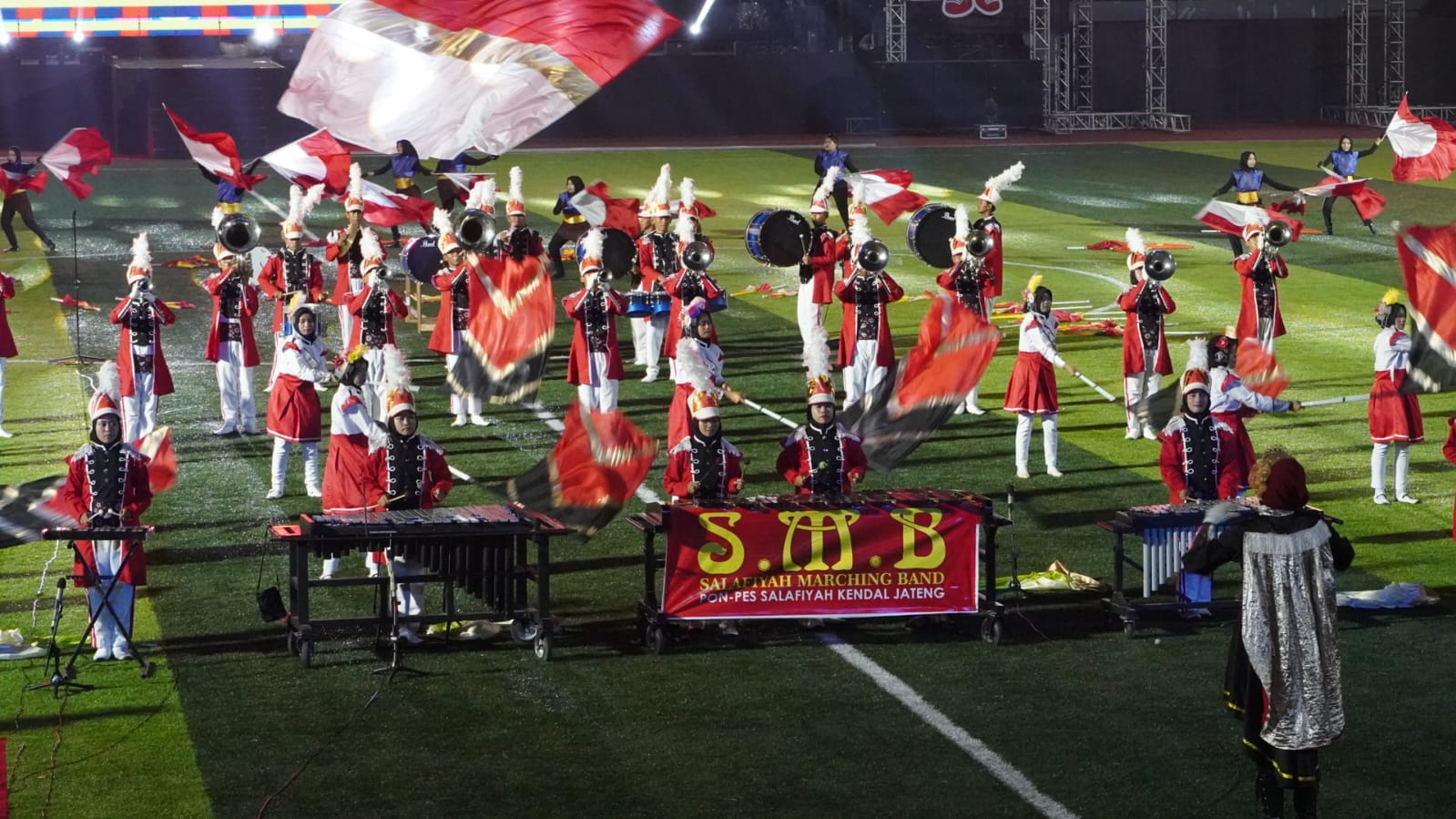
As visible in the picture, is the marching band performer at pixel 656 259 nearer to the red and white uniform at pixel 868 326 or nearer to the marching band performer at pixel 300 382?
the red and white uniform at pixel 868 326

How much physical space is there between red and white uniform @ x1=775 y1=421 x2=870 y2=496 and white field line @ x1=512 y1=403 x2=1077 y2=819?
875 millimetres

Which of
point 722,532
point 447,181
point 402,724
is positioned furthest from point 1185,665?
point 447,181

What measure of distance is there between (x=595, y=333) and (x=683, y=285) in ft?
3.57

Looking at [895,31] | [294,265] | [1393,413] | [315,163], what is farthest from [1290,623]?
[895,31]

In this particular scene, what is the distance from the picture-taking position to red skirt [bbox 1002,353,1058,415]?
15148 millimetres

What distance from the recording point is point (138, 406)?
53.9ft

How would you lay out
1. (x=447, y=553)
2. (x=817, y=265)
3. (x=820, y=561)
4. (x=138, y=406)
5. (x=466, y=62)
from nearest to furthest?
(x=466, y=62) → (x=447, y=553) → (x=820, y=561) → (x=138, y=406) → (x=817, y=265)

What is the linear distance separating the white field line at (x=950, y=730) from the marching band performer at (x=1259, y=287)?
8.72 meters

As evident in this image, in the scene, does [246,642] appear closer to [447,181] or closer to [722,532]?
[722,532]

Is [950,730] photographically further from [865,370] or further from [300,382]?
[865,370]

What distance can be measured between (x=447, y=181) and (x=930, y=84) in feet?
80.5

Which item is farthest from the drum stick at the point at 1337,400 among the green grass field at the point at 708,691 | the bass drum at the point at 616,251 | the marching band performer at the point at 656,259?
the bass drum at the point at 616,251

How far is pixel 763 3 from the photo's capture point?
1817 inches

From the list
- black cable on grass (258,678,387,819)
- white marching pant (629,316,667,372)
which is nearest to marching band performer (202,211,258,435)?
white marching pant (629,316,667,372)
